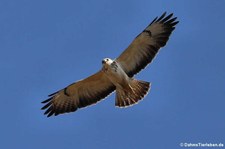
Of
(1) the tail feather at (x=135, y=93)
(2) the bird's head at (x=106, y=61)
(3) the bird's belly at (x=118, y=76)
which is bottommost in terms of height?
(1) the tail feather at (x=135, y=93)

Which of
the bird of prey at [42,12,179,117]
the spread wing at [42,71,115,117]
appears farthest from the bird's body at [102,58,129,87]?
the spread wing at [42,71,115,117]

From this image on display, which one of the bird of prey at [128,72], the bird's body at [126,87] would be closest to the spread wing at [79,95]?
the bird of prey at [128,72]

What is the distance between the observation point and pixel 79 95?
2028 centimetres

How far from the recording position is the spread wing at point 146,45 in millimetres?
19500

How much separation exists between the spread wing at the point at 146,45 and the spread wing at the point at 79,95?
29.9 inches

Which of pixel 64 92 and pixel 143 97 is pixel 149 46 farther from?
pixel 64 92

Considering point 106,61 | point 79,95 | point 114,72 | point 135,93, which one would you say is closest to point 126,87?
point 135,93

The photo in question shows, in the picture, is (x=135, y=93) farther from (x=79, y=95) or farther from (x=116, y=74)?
(x=79, y=95)

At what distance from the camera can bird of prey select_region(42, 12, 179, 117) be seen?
19219 mm

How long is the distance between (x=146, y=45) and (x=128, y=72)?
2.86ft

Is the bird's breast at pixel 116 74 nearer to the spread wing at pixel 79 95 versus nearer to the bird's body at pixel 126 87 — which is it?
the bird's body at pixel 126 87

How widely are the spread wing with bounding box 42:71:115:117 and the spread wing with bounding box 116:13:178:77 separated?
76cm

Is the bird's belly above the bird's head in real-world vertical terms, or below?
below

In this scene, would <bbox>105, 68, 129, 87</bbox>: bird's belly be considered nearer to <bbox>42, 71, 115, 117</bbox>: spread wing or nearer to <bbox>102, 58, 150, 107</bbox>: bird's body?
<bbox>102, 58, 150, 107</bbox>: bird's body
